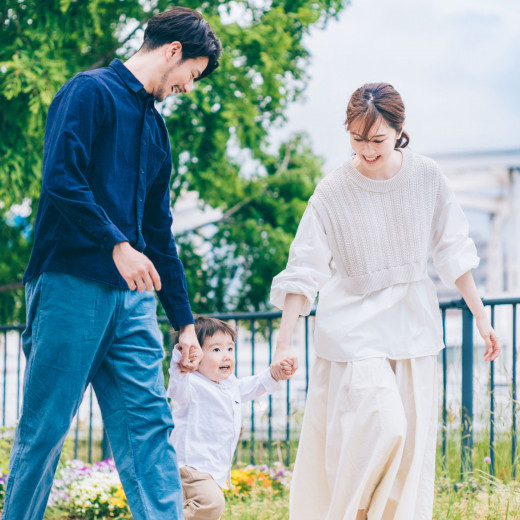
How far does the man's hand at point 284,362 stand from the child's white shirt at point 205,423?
1.01 feet

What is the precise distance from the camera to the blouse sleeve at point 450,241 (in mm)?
2707

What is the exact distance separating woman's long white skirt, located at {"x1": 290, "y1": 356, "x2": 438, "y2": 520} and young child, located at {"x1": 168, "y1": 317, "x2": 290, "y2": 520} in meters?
0.29

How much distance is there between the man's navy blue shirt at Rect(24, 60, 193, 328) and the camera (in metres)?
2.00

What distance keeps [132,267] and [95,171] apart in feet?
1.20

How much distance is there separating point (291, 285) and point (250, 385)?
2.25ft

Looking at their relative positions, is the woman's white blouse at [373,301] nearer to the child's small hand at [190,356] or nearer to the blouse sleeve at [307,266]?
the blouse sleeve at [307,266]

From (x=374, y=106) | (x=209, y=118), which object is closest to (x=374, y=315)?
(x=374, y=106)

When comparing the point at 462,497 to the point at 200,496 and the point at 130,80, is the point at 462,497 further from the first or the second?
the point at 130,80

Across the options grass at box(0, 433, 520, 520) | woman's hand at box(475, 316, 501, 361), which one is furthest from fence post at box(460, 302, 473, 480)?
woman's hand at box(475, 316, 501, 361)

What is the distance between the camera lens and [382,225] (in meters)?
2.72

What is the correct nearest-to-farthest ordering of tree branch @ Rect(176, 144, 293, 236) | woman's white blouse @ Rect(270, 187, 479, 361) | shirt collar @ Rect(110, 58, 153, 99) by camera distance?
shirt collar @ Rect(110, 58, 153, 99) → woman's white blouse @ Rect(270, 187, 479, 361) → tree branch @ Rect(176, 144, 293, 236)

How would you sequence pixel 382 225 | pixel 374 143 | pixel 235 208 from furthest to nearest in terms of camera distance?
pixel 235 208, pixel 382 225, pixel 374 143

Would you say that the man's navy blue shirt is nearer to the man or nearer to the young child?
the man

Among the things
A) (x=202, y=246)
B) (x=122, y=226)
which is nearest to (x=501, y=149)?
(x=202, y=246)
